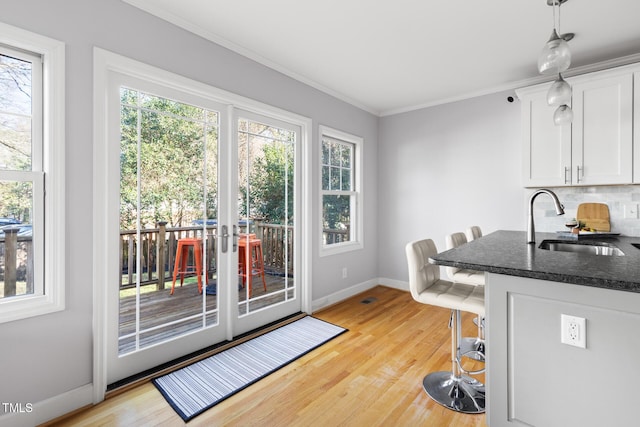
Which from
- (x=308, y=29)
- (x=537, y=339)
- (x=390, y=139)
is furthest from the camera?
(x=390, y=139)

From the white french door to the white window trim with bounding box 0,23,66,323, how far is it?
0.27 metres

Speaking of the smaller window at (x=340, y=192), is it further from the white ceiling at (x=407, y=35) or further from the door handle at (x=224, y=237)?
the door handle at (x=224, y=237)

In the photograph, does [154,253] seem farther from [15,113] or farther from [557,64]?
[557,64]

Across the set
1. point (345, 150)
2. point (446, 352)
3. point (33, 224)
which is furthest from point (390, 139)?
point (33, 224)

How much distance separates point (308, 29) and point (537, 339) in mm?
2533

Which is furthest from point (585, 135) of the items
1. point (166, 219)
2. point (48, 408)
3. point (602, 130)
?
point (48, 408)

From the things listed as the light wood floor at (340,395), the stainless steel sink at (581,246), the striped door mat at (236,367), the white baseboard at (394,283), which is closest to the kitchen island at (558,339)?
the light wood floor at (340,395)

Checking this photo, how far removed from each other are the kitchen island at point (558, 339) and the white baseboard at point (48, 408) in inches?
87.8

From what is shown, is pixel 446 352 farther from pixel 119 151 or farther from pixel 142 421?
pixel 119 151

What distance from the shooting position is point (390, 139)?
454 centimetres

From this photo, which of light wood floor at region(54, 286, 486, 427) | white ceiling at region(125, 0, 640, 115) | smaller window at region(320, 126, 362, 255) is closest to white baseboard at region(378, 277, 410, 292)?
smaller window at region(320, 126, 362, 255)

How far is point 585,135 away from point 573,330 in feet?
7.97

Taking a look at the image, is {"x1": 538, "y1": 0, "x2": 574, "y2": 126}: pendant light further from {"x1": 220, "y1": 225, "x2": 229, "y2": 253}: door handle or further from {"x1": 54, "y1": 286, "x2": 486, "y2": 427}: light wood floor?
{"x1": 220, "y1": 225, "x2": 229, "y2": 253}: door handle

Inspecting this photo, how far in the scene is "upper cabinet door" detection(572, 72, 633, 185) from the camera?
8.83ft
